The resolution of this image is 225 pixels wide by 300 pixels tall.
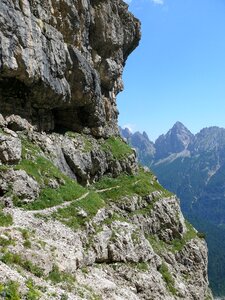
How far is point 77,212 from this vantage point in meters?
49.1

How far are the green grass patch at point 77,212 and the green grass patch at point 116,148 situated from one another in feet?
95.1

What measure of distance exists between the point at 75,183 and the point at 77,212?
36.1 feet

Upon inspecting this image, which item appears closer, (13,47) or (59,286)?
(59,286)

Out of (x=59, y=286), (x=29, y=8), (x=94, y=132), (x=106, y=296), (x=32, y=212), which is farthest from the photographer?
(x=94, y=132)

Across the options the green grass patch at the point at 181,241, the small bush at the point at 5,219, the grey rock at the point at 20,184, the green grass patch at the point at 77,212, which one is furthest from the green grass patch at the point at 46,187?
the green grass patch at the point at 181,241

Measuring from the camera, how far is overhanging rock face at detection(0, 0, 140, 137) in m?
57.2

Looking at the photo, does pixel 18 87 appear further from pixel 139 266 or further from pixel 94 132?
pixel 139 266

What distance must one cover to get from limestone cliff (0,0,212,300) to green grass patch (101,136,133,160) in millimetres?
334

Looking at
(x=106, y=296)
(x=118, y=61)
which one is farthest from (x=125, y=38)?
(x=106, y=296)

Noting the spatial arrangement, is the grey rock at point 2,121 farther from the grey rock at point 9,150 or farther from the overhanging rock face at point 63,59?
the grey rock at point 9,150

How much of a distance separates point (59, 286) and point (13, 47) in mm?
35851

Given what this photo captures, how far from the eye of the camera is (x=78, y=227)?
46.6 m

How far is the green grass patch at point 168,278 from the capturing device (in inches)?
2219

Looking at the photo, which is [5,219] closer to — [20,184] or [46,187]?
[20,184]
